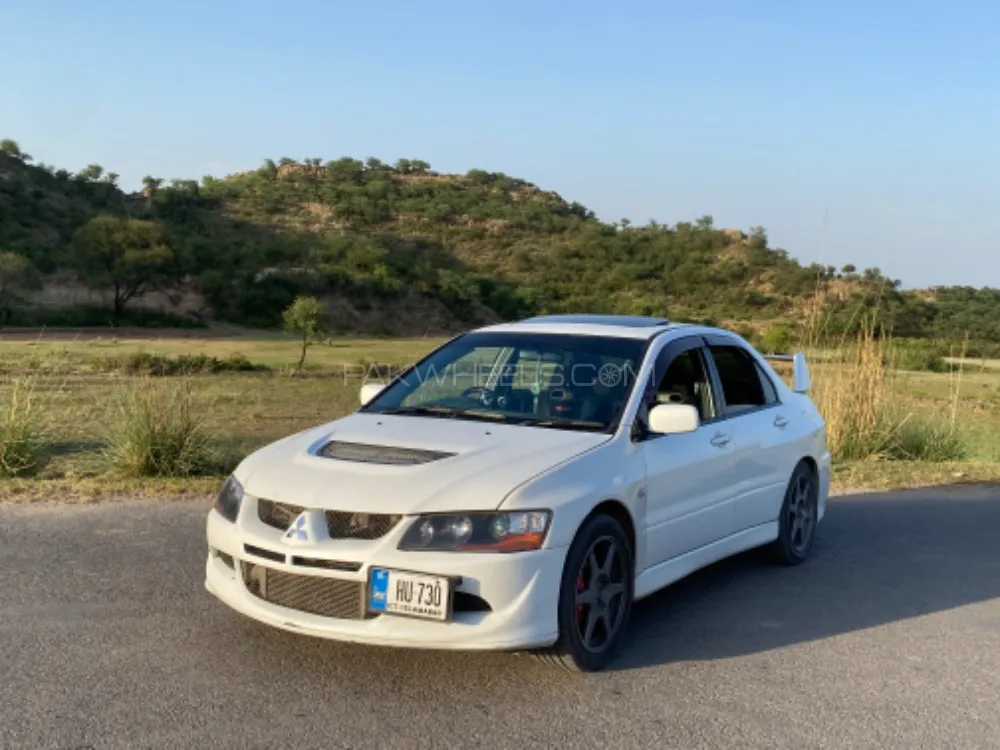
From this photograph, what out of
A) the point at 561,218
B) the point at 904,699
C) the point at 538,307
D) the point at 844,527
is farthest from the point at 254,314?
the point at 904,699

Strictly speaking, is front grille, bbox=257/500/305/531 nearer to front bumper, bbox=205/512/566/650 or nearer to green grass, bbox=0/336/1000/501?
front bumper, bbox=205/512/566/650

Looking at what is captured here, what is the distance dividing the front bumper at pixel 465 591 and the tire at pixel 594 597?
0.11 m

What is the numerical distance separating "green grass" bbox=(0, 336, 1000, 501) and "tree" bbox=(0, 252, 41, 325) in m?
10.3

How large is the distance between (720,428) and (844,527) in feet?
9.95

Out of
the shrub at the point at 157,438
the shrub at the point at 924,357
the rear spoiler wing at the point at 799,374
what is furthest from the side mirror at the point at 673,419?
the shrub at the point at 924,357

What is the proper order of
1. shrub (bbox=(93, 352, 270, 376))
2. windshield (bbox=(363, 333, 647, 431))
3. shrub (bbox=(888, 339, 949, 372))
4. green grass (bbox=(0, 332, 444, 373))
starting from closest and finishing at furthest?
1. windshield (bbox=(363, 333, 647, 431))
2. shrub (bbox=(93, 352, 270, 376))
3. shrub (bbox=(888, 339, 949, 372))
4. green grass (bbox=(0, 332, 444, 373))

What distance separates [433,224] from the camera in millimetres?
87250

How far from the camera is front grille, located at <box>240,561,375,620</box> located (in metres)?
4.59

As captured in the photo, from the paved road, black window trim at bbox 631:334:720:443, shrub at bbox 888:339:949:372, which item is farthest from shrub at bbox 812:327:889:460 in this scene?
shrub at bbox 888:339:949:372

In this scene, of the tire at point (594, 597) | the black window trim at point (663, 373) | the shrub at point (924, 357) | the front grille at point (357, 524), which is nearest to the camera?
the front grille at point (357, 524)

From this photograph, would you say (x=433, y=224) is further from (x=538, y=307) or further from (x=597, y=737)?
(x=597, y=737)

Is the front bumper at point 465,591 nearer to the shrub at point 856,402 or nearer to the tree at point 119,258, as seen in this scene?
the shrub at point 856,402

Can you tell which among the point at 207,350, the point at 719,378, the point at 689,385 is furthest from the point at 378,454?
the point at 207,350

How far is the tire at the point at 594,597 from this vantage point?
15.7 ft
